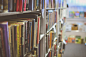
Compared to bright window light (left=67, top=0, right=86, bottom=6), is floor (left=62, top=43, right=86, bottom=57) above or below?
below

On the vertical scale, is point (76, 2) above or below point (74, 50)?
above

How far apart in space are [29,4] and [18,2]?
0.25 m

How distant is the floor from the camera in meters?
4.11

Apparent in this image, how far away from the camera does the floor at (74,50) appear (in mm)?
4107

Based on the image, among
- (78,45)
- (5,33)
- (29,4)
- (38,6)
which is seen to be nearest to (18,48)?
(5,33)

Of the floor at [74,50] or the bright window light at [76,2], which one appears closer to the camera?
the floor at [74,50]

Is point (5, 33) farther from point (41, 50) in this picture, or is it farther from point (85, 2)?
point (85, 2)

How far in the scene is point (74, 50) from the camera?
4547mm

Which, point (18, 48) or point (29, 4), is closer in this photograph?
point (18, 48)

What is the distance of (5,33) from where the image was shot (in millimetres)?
651

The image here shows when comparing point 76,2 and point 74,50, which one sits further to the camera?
point 76,2

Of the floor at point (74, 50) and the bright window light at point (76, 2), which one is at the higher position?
the bright window light at point (76, 2)

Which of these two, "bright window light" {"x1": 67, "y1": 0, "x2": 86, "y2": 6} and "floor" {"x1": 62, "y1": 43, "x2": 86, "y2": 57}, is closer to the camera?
"floor" {"x1": 62, "y1": 43, "x2": 86, "y2": 57}

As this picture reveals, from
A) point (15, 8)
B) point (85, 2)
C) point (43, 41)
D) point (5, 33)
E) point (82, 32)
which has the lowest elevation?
point (82, 32)
